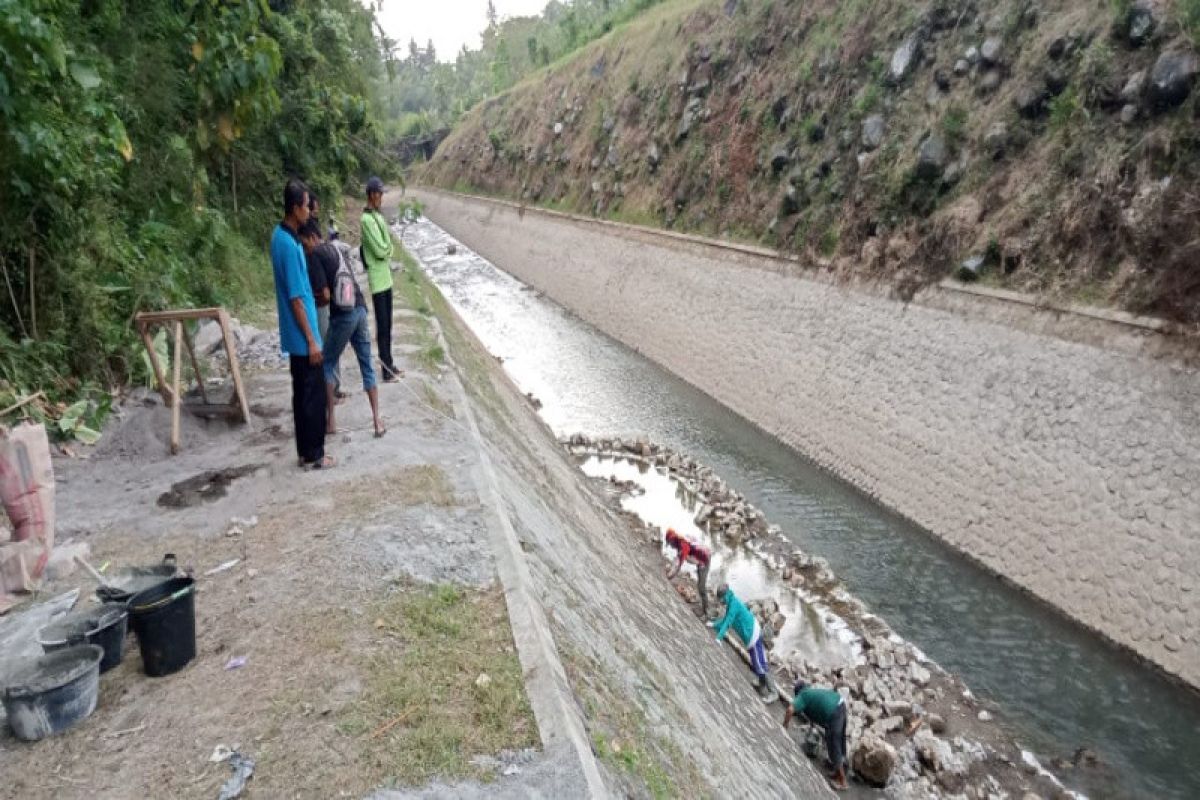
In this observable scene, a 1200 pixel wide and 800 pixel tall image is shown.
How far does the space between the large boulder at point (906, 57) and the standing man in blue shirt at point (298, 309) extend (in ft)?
54.3

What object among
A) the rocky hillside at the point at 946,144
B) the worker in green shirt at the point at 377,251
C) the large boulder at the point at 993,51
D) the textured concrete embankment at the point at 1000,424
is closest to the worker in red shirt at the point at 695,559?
the textured concrete embankment at the point at 1000,424

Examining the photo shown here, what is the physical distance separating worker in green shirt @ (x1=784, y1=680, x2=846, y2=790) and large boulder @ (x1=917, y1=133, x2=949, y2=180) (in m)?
11.7

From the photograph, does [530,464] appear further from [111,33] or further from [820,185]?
[820,185]

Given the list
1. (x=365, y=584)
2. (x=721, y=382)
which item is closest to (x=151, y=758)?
(x=365, y=584)

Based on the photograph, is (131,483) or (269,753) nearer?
(269,753)

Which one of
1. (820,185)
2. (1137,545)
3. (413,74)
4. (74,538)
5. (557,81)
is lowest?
(1137,545)

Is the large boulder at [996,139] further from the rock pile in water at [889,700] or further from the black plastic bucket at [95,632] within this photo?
the black plastic bucket at [95,632]

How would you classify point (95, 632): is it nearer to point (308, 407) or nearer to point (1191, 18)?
point (308, 407)

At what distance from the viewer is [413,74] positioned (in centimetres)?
12594

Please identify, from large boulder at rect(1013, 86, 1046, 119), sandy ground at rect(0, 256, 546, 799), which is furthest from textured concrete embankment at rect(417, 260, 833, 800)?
large boulder at rect(1013, 86, 1046, 119)

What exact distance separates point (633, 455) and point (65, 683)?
12.7 m

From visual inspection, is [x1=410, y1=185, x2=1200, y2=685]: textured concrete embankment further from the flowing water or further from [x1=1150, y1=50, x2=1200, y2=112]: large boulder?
[x1=1150, y1=50, x2=1200, y2=112]: large boulder

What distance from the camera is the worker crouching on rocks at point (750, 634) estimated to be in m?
8.71

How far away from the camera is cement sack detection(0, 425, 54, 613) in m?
4.53
